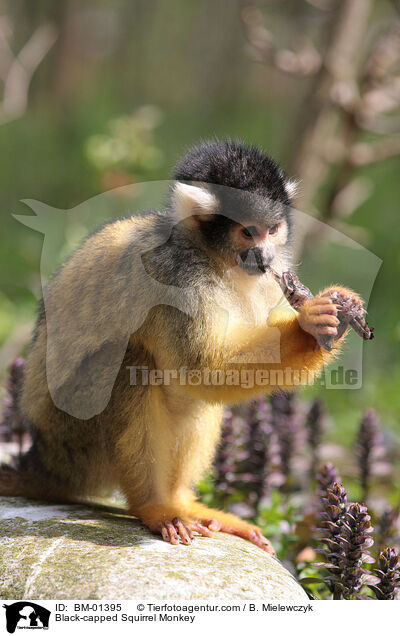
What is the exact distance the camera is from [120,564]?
2.78 metres

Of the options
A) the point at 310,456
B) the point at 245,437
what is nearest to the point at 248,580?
the point at 245,437

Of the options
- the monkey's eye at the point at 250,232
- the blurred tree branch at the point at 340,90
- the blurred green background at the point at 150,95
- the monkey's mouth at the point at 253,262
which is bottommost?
the monkey's mouth at the point at 253,262

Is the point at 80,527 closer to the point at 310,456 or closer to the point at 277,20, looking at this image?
the point at 310,456

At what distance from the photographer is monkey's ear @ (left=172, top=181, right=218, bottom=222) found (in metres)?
3.14

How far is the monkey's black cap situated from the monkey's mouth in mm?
268

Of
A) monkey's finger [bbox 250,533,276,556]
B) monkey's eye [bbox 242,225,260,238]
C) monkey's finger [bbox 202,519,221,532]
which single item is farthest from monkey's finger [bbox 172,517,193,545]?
monkey's eye [bbox 242,225,260,238]

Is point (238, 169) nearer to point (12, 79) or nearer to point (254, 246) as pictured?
point (254, 246)

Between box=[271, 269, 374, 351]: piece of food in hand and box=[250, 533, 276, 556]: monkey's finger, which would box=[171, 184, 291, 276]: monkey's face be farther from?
box=[250, 533, 276, 556]: monkey's finger

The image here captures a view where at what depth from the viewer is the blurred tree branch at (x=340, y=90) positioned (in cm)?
601

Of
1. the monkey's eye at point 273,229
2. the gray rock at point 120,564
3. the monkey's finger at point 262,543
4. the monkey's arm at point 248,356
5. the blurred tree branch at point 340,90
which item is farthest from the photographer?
the blurred tree branch at point 340,90

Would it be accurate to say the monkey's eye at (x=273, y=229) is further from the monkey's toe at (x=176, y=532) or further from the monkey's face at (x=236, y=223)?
the monkey's toe at (x=176, y=532)

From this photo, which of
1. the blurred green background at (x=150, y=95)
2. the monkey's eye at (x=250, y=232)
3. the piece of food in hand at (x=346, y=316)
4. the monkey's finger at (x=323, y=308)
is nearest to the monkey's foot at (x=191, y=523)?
the piece of food in hand at (x=346, y=316)

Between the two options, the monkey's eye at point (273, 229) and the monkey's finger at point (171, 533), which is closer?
the monkey's finger at point (171, 533)

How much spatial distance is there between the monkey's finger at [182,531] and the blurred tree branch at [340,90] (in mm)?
3200
